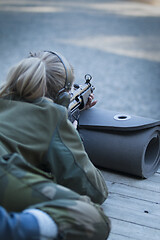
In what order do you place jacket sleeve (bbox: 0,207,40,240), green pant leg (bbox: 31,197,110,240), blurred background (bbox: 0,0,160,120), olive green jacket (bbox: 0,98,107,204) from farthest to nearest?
blurred background (bbox: 0,0,160,120)
olive green jacket (bbox: 0,98,107,204)
green pant leg (bbox: 31,197,110,240)
jacket sleeve (bbox: 0,207,40,240)

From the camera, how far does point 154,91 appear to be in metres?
7.11

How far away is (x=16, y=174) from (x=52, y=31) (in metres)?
10.0

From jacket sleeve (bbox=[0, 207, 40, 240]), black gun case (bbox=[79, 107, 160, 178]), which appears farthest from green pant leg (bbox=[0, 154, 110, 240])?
black gun case (bbox=[79, 107, 160, 178])

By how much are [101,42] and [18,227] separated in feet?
31.2

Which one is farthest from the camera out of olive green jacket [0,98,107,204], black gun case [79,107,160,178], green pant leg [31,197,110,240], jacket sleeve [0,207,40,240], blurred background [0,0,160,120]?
blurred background [0,0,160,120]

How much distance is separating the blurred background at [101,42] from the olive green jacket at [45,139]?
13.6ft

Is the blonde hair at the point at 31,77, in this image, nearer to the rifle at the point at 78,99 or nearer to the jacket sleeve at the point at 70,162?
the jacket sleeve at the point at 70,162

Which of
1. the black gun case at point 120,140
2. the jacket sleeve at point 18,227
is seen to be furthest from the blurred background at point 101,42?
the jacket sleeve at point 18,227

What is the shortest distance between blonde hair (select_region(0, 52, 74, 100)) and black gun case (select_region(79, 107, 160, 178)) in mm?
779

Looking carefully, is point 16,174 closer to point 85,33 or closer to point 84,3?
point 85,33

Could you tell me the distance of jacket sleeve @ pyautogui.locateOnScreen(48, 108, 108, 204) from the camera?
1.89 m

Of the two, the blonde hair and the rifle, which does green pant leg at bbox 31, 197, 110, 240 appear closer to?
the blonde hair

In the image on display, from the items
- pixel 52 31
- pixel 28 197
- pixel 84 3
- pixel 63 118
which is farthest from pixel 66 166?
pixel 84 3

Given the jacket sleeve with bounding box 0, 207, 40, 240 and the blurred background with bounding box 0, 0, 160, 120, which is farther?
the blurred background with bounding box 0, 0, 160, 120
